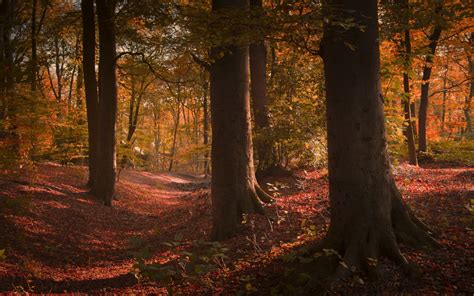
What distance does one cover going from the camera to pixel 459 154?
1764cm

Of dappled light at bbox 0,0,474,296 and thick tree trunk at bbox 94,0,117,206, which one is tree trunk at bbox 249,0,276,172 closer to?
dappled light at bbox 0,0,474,296

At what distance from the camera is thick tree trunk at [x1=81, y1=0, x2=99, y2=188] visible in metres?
14.5

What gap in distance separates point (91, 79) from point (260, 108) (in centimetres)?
707

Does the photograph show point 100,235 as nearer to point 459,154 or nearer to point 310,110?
point 310,110

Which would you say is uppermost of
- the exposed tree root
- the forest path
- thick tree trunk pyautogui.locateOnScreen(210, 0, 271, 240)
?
thick tree trunk pyautogui.locateOnScreen(210, 0, 271, 240)

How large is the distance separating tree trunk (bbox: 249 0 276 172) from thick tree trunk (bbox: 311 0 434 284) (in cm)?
714

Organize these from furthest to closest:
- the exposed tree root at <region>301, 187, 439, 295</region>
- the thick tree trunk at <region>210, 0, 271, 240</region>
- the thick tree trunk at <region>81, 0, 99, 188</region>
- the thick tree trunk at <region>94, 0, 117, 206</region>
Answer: the thick tree trunk at <region>81, 0, 99, 188</region>
the thick tree trunk at <region>94, 0, 117, 206</region>
the thick tree trunk at <region>210, 0, 271, 240</region>
the exposed tree root at <region>301, 187, 439, 295</region>

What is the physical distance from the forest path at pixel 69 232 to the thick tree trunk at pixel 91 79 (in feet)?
5.00

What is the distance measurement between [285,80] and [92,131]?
323 inches

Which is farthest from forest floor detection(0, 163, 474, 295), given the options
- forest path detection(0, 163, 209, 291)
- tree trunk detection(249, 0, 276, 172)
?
tree trunk detection(249, 0, 276, 172)

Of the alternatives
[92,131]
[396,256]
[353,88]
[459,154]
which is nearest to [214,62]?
[353,88]

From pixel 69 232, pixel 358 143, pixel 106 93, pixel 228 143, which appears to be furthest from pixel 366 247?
pixel 106 93

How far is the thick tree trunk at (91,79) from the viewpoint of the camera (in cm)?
1453

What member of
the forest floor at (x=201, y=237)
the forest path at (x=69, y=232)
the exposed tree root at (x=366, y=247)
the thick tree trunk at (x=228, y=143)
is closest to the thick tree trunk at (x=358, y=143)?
the exposed tree root at (x=366, y=247)
